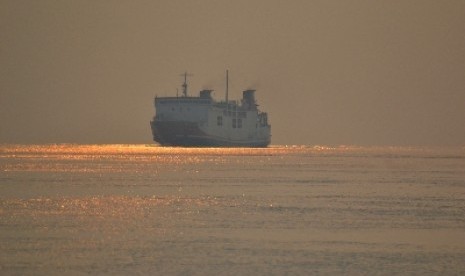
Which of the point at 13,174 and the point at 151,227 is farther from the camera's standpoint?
the point at 13,174

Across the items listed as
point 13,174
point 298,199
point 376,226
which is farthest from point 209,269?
point 13,174

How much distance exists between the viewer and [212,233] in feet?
119

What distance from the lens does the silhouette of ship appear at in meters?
139

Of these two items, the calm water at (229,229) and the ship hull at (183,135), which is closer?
the calm water at (229,229)

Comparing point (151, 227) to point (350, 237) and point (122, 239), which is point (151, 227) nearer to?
point (122, 239)

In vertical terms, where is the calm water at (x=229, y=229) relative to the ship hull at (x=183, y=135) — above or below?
below

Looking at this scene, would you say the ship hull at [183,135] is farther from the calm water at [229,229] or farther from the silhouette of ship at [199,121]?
the calm water at [229,229]

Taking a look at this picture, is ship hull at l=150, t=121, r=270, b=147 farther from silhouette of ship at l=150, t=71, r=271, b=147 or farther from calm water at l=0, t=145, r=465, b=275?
calm water at l=0, t=145, r=465, b=275

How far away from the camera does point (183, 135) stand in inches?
5566

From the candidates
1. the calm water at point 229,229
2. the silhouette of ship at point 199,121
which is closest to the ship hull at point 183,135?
the silhouette of ship at point 199,121

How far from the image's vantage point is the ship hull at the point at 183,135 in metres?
139

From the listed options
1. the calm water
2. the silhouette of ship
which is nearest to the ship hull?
the silhouette of ship

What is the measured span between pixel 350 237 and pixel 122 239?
794 cm

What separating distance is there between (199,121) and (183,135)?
3.69 metres
